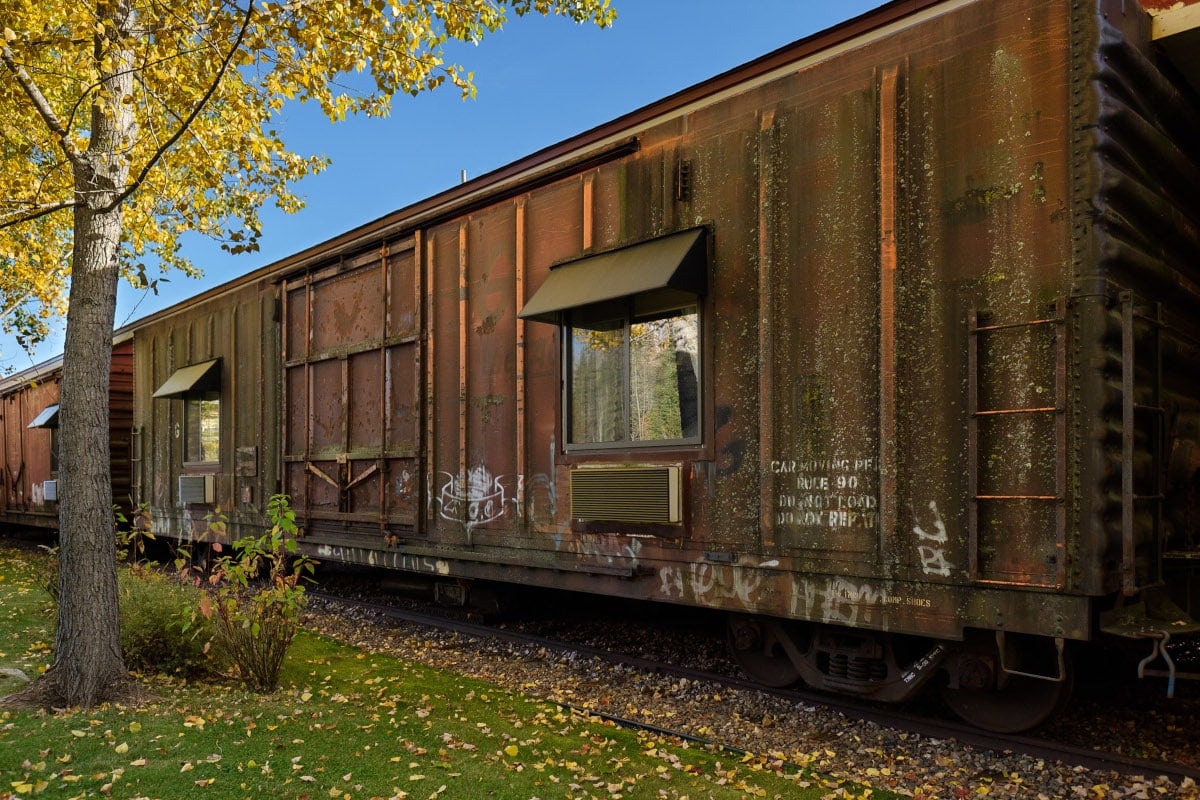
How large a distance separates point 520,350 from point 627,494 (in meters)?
1.62

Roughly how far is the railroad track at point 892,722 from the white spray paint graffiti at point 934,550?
1.05m

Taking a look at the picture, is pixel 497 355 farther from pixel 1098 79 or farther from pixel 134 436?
pixel 134 436

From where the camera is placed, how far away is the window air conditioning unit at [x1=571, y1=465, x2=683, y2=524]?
17.2ft

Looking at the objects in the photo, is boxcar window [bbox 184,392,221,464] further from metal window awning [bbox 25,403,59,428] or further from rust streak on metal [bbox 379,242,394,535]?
metal window awning [bbox 25,403,59,428]

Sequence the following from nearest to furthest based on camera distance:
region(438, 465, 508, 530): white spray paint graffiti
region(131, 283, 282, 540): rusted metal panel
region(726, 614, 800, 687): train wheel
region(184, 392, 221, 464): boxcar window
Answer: region(726, 614, 800, 687): train wheel < region(438, 465, 508, 530): white spray paint graffiti < region(131, 283, 282, 540): rusted metal panel < region(184, 392, 221, 464): boxcar window

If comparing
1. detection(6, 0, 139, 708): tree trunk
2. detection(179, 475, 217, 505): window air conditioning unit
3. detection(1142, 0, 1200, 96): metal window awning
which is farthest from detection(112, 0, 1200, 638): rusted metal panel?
detection(179, 475, 217, 505): window air conditioning unit

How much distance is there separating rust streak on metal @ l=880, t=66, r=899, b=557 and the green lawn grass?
1.42 meters

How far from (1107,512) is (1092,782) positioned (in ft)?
4.32

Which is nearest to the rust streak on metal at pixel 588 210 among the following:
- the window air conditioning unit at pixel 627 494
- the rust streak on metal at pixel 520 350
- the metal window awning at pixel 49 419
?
the rust streak on metal at pixel 520 350

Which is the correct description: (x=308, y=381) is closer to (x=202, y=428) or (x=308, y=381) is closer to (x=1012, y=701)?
(x=202, y=428)

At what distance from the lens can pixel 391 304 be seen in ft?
25.7

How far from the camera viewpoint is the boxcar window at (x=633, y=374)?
5453mm

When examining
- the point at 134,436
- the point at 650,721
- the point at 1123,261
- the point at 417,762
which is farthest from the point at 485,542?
the point at 134,436

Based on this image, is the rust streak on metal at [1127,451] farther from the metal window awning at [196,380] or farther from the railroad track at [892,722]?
the metal window awning at [196,380]
